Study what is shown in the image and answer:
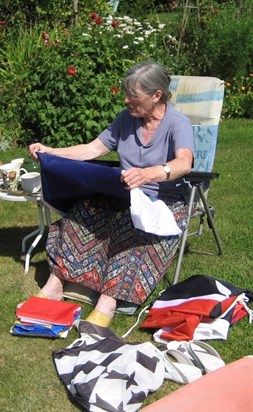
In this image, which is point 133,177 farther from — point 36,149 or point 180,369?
point 180,369

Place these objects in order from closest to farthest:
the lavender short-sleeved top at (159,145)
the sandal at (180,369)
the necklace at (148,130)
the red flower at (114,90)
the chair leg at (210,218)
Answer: the sandal at (180,369) → the lavender short-sleeved top at (159,145) → the necklace at (148,130) → the chair leg at (210,218) → the red flower at (114,90)

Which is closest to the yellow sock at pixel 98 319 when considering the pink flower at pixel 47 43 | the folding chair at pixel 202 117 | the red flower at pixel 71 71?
the folding chair at pixel 202 117

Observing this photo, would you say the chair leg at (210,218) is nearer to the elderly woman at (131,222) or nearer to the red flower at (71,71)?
the elderly woman at (131,222)

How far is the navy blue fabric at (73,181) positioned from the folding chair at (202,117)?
73cm

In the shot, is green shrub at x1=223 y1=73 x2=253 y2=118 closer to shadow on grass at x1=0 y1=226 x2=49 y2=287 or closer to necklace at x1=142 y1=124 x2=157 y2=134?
shadow on grass at x1=0 y1=226 x2=49 y2=287

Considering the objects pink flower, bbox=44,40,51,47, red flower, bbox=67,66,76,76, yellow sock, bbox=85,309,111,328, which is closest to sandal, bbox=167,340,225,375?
yellow sock, bbox=85,309,111,328

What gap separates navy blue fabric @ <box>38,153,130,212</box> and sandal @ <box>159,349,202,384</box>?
96 centimetres

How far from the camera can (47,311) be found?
3854mm

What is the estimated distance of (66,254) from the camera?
409cm

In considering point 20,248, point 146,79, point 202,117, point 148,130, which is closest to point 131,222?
point 148,130

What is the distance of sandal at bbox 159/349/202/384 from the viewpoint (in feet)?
10.7

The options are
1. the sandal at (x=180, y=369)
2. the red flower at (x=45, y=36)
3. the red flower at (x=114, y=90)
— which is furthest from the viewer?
the red flower at (x=45, y=36)

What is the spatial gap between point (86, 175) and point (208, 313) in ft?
3.30

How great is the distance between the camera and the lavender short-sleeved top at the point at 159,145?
4.00 meters
